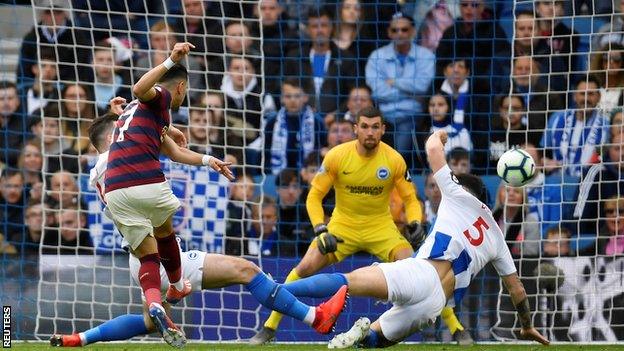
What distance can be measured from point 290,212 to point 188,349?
354cm

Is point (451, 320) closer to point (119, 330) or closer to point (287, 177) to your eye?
point (287, 177)

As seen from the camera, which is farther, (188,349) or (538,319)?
(538,319)

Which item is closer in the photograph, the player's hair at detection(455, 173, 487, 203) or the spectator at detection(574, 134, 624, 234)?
the player's hair at detection(455, 173, 487, 203)

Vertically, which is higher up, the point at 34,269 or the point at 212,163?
the point at 212,163

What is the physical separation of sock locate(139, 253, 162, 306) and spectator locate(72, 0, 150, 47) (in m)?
4.49

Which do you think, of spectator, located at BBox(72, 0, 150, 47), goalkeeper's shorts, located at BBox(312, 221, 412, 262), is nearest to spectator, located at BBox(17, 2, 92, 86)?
spectator, located at BBox(72, 0, 150, 47)

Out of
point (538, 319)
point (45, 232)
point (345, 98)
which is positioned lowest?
point (538, 319)

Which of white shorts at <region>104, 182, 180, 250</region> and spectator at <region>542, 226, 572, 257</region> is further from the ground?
white shorts at <region>104, 182, 180, 250</region>

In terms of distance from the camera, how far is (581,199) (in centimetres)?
1320

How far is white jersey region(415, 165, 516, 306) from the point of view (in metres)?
9.71

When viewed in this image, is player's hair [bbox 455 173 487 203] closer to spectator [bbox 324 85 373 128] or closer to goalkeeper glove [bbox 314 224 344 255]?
goalkeeper glove [bbox 314 224 344 255]

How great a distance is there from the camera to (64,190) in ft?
43.7

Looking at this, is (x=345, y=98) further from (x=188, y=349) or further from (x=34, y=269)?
(x=188, y=349)

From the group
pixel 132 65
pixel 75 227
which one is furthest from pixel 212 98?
pixel 75 227
